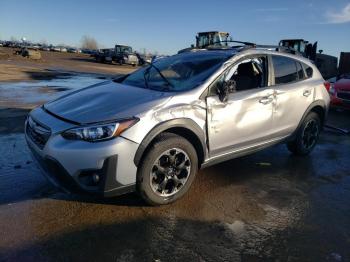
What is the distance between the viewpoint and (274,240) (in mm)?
3475

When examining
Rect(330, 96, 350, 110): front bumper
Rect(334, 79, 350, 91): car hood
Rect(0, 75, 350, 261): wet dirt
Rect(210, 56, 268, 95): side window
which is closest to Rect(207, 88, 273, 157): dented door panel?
Rect(210, 56, 268, 95): side window

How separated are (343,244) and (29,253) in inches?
106

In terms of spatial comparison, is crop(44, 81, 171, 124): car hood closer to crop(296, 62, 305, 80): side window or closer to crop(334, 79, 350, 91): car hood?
crop(296, 62, 305, 80): side window

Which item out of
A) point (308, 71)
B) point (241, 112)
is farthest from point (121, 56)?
point (241, 112)

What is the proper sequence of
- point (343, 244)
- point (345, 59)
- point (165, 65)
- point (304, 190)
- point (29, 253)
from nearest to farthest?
point (29, 253)
point (343, 244)
point (304, 190)
point (165, 65)
point (345, 59)

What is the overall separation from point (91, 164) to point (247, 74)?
244cm

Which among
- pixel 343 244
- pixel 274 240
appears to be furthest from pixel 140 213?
pixel 343 244

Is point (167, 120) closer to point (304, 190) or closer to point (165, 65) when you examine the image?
point (165, 65)

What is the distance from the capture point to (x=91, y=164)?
3432 millimetres

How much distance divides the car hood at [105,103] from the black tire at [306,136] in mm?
2721

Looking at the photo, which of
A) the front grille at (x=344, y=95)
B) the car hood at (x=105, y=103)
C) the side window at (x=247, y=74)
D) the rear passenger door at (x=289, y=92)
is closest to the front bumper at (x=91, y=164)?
the car hood at (x=105, y=103)

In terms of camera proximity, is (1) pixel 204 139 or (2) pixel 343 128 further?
(2) pixel 343 128

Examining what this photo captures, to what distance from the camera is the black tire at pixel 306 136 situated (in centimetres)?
584

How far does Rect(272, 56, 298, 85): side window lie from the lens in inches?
207
